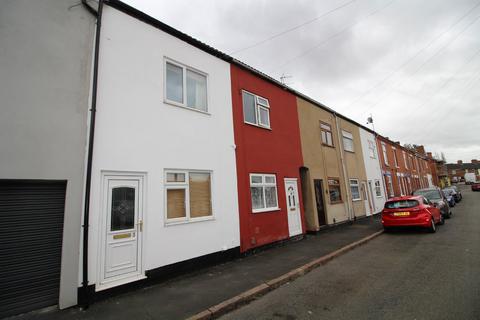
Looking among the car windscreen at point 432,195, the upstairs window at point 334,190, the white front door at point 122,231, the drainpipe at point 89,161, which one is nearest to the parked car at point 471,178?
the car windscreen at point 432,195

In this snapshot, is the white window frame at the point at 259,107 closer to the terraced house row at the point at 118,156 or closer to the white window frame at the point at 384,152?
the terraced house row at the point at 118,156

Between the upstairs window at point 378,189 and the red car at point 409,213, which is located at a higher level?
the upstairs window at point 378,189

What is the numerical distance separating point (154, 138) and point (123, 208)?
1.88 meters

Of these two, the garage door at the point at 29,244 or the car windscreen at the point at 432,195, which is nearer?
the garage door at the point at 29,244

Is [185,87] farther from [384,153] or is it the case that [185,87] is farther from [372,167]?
[384,153]

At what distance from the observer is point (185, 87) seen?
7.04 meters

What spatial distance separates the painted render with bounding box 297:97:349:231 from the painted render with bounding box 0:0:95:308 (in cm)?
924

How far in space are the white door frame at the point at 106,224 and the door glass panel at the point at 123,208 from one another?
136 millimetres

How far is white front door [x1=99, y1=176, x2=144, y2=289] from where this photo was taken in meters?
4.96

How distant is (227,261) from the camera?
7.06 m

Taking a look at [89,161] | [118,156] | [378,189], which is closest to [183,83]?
[118,156]

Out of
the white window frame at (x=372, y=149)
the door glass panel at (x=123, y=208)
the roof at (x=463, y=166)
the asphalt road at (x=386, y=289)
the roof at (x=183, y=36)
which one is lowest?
the asphalt road at (x=386, y=289)

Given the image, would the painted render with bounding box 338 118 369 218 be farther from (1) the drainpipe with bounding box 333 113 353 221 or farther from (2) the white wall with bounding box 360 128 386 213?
(2) the white wall with bounding box 360 128 386 213

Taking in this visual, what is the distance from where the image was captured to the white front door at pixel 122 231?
16.3 feet
